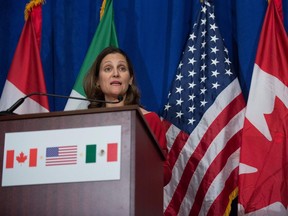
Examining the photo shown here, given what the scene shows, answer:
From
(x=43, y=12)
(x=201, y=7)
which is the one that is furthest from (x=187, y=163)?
(x=43, y=12)

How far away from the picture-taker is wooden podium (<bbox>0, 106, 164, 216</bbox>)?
5.50ft

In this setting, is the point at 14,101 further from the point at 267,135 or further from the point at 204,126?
the point at 267,135

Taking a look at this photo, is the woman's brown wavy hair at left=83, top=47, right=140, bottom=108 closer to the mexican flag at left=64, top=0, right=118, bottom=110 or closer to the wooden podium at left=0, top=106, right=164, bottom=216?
the mexican flag at left=64, top=0, right=118, bottom=110

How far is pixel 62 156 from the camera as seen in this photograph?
1741 mm

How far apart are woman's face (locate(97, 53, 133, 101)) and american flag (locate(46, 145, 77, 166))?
132cm

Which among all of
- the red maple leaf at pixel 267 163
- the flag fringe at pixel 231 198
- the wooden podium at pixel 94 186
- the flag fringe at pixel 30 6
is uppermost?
Result: the flag fringe at pixel 30 6

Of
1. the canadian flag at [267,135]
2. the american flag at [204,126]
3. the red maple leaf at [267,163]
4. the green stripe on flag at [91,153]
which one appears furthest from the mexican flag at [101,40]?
the green stripe on flag at [91,153]

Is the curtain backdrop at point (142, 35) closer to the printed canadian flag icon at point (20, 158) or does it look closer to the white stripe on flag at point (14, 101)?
the white stripe on flag at point (14, 101)

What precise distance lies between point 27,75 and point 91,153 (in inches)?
93.3

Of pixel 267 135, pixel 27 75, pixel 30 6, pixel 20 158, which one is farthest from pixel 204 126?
pixel 20 158

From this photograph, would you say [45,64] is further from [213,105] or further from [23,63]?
[213,105]

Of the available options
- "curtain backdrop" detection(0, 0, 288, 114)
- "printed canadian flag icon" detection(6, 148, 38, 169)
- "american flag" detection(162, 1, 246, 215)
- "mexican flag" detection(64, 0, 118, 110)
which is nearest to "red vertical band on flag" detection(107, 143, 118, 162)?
"printed canadian flag icon" detection(6, 148, 38, 169)

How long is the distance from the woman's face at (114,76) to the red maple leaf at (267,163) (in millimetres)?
738

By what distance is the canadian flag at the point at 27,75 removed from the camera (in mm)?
3875
